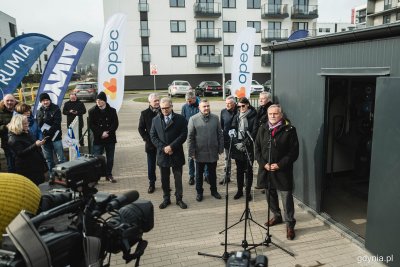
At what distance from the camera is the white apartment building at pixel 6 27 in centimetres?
4403

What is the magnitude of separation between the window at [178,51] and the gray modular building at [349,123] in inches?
1333

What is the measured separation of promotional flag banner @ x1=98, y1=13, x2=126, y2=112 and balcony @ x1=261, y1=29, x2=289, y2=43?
36.4 metres

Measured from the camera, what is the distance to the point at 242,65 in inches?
336

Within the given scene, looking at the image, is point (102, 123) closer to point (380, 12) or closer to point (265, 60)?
point (265, 60)

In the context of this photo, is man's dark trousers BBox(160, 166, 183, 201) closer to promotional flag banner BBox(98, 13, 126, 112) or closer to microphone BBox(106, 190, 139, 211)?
promotional flag banner BBox(98, 13, 126, 112)

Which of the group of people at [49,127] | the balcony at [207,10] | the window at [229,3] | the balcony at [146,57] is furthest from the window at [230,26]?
the group of people at [49,127]

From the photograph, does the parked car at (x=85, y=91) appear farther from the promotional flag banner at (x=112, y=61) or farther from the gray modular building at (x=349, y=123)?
the gray modular building at (x=349, y=123)

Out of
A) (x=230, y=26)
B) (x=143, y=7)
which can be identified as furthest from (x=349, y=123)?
(x=230, y=26)

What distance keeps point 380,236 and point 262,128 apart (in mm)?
2114

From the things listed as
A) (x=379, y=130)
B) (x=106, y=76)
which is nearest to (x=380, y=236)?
(x=379, y=130)

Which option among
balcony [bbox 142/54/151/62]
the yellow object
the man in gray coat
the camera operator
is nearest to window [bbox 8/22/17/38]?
balcony [bbox 142/54/151/62]

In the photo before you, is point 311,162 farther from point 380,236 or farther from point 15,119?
point 15,119

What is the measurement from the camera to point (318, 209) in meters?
5.50

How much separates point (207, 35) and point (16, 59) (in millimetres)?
34880
